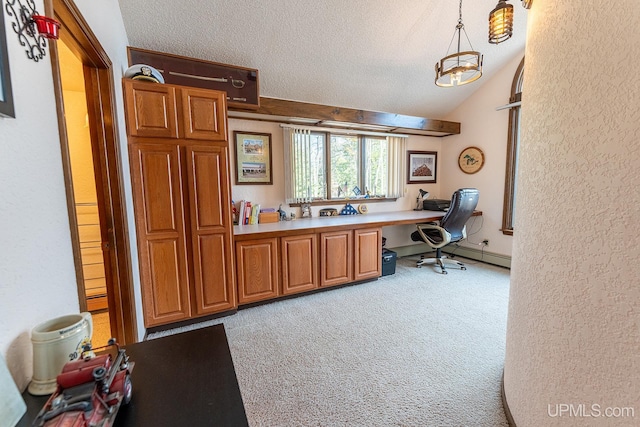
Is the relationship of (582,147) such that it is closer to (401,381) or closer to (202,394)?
(202,394)

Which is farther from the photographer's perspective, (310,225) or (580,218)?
(310,225)

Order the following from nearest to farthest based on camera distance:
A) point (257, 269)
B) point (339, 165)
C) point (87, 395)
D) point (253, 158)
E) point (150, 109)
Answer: point (87, 395), point (150, 109), point (257, 269), point (253, 158), point (339, 165)

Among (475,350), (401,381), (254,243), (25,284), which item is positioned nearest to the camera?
(25,284)

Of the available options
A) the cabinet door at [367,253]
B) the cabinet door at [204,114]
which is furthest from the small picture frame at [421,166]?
the cabinet door at [204,114]

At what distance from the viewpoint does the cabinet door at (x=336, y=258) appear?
10.0 ft

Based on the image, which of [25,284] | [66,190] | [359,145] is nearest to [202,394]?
[25,284]

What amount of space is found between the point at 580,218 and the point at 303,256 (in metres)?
2.30

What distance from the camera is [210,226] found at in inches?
93.8

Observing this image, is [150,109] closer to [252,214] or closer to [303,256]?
[252,214]

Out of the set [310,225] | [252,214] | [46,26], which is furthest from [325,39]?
[46,26]

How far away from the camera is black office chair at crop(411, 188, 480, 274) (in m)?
3.51

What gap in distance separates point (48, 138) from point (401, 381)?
210cm

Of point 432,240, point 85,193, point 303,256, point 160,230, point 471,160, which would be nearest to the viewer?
point 160,230

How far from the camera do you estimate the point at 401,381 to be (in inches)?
68.5
